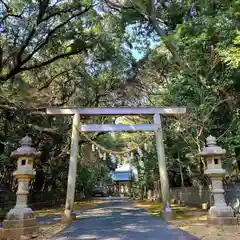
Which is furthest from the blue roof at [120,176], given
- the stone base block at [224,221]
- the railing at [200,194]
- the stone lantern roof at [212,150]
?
the stone base block at [224,221]

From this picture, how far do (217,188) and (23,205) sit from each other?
5877 millimetres

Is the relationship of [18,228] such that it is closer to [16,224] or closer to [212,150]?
[16,224]

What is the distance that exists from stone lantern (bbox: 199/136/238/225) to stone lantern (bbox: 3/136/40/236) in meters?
5.22

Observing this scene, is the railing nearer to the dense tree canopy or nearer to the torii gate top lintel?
the dense tree canopy

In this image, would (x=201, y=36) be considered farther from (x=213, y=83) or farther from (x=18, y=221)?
(x=18, y=221)

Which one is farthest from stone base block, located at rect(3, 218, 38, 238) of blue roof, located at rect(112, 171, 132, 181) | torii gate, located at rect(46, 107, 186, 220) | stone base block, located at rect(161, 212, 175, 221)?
blue roof, located at rect(112, 171, 132, 181)

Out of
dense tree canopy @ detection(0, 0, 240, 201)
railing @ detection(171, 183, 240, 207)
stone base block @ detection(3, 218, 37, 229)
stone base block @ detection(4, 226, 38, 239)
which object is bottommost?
stone base block @ detection(4, 226, 38, 239)

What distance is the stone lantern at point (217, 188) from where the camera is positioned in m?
8.31

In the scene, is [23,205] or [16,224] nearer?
[16,224]

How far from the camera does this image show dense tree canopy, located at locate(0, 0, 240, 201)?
1109 cm

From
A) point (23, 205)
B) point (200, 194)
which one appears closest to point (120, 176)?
point (200, 194)

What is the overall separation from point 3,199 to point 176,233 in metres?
11.7

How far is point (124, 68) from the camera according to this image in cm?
1681

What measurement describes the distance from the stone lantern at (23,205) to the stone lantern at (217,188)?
522cm
